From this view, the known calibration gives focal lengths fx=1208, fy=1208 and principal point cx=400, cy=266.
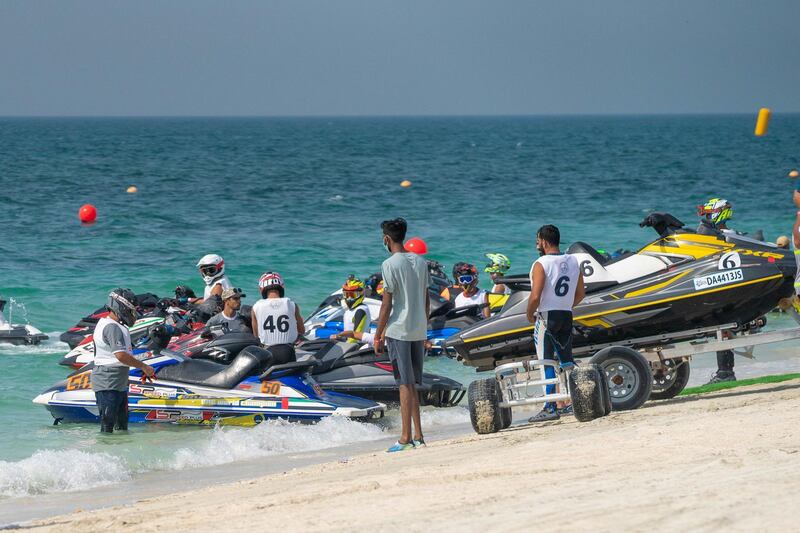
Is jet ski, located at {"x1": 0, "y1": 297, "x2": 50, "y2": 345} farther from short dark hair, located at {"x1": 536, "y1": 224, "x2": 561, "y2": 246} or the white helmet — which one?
short dark hair, located at {"x1": 536, "y1": 224, "x2": 561, "y2": 246}

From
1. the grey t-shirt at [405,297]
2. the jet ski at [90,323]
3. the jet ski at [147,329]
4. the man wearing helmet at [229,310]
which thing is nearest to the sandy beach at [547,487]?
the grey t-shirt at [405,297]

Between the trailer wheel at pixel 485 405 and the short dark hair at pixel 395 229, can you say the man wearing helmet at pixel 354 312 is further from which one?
the short dark hair at pixel 395 229

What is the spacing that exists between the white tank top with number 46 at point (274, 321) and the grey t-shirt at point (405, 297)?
9.96 feet

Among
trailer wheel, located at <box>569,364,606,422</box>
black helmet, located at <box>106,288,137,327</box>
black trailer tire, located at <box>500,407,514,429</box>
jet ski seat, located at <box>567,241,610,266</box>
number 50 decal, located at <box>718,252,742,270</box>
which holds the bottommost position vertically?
black trailer tire, located at <box>500,407,514,429</box>

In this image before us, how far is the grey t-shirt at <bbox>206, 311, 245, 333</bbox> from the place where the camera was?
44.4ft

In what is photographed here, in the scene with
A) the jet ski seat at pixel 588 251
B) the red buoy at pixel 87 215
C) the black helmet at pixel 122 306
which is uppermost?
the red buoy at pixel 87 215

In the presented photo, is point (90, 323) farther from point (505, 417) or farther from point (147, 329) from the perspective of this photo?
Result: point (505, 417)

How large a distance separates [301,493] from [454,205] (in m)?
38.0

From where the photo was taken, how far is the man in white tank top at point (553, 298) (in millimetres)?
9672

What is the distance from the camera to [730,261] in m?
10.4

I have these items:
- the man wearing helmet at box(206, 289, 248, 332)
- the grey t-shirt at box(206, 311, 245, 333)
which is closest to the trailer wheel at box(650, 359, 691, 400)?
the grey t-shirt at box(206, 311, 245, 333)

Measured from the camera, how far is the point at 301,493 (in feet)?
24.8

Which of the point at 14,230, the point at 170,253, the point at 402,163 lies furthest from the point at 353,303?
the point at 402,163

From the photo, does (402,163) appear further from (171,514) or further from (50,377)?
(171,514)
